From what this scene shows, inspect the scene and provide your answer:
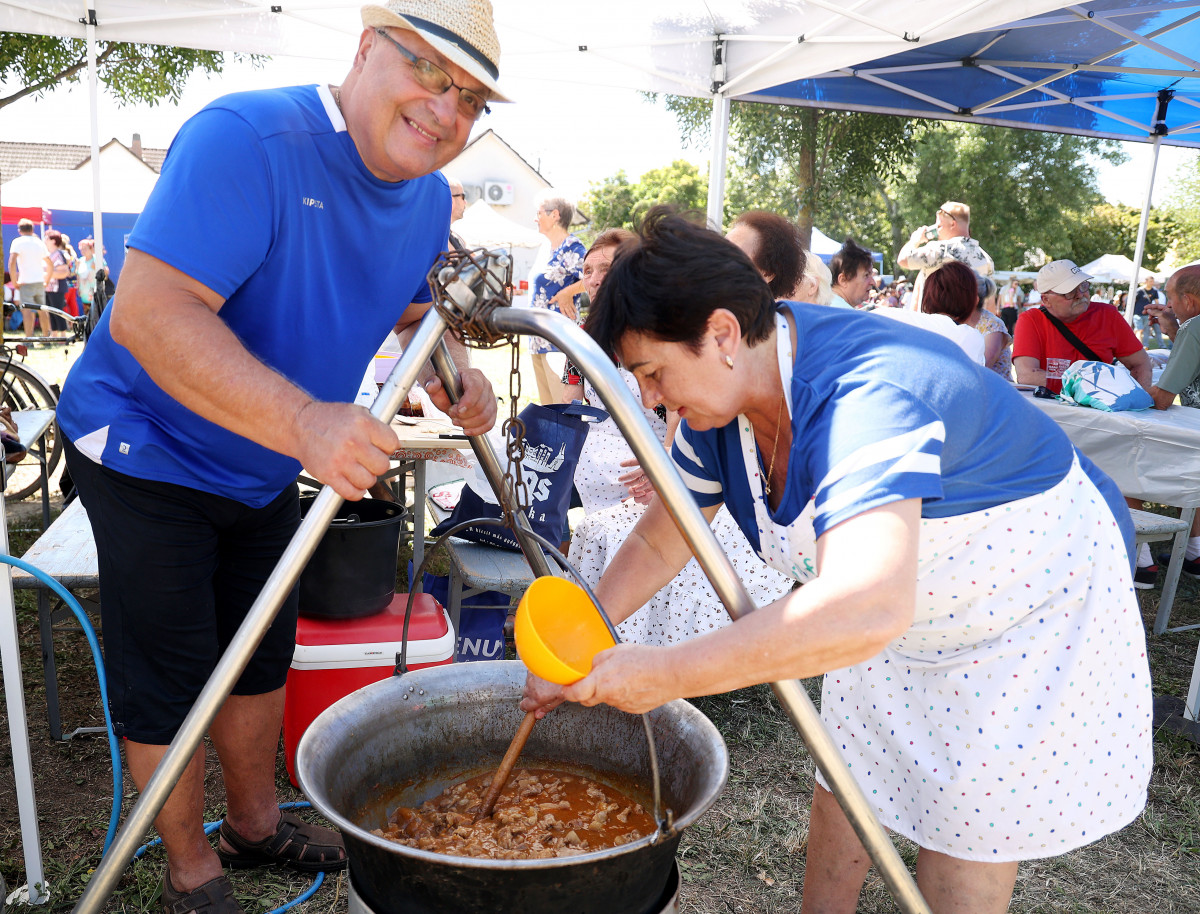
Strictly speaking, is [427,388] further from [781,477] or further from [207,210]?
[781,477]

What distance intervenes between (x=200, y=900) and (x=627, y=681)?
151 centimetres

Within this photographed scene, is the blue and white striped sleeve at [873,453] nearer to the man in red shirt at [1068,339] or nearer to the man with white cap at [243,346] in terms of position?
the man with white cap at [243,346]

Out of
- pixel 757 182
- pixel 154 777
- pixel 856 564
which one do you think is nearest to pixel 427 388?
pixel 154 777

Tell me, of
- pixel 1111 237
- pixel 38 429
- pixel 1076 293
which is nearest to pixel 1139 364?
pixel 1076 293

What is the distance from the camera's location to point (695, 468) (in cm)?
167

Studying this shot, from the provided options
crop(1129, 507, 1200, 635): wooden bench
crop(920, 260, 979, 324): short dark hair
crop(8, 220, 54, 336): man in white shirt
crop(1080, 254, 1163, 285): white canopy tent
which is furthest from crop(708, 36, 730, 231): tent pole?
crop(1080, 254, 1163, 285): white canopy tent

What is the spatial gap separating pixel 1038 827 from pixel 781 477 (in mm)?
759

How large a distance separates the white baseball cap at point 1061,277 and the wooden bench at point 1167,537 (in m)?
1.53

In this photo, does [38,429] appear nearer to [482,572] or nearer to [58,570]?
[58,570]

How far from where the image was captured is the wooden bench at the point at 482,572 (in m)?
3.11

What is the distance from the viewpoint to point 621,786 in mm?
1765

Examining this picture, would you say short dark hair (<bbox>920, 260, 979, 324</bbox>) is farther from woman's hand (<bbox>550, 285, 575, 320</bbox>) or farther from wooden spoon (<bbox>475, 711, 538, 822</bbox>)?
wooden spoon (<bbox>475, 711, 538, 822</bbox>)

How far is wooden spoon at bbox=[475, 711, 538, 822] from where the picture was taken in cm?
148

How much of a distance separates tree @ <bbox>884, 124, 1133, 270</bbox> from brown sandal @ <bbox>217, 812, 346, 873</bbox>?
28194 mm
